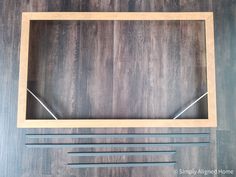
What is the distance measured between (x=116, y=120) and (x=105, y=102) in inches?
8.0

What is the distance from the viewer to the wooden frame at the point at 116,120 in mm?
1660

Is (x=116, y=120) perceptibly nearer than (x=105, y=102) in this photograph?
Yes

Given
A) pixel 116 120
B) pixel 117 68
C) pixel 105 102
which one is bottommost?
pixel 116 120

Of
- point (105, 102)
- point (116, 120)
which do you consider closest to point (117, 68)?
point (105, 102)

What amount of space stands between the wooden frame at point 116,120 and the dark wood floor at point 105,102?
6 cm

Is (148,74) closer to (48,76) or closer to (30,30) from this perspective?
(48,76)

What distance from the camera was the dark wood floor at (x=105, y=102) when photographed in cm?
167

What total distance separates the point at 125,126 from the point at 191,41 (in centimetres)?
94

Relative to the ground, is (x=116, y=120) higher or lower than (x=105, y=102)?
lower

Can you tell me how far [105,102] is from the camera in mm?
1792

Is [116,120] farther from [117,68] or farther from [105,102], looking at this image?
[117,68]

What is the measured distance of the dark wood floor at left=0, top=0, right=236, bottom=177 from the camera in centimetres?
167

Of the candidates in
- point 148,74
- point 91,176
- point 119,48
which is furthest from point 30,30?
point 91,176

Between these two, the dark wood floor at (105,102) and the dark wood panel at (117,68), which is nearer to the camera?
the dark wood floor at (105,102)
